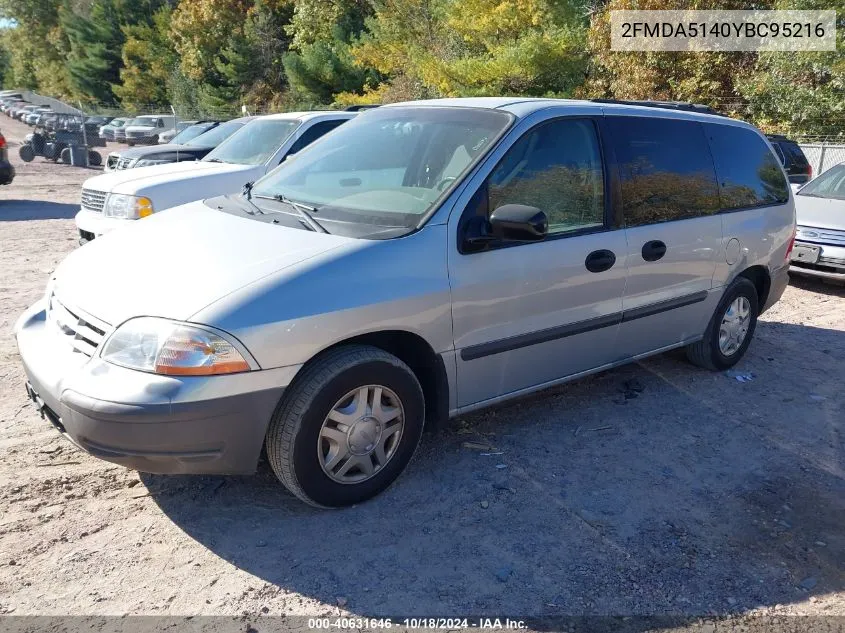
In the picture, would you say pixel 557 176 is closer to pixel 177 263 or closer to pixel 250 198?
pixel 250 198

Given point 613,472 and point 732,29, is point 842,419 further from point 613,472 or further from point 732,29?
point 732,29

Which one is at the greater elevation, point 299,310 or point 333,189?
point 333,189

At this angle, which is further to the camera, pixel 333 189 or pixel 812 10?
pixel 812 10

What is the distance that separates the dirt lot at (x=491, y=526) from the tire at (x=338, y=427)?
0.49 feet

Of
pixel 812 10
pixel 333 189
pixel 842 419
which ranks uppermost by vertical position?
pixel 812 10

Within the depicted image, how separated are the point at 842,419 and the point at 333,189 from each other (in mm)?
3642

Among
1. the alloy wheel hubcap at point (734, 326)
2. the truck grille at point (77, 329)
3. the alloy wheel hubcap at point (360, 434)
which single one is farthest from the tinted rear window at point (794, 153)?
the truck grille at point (77, 329)

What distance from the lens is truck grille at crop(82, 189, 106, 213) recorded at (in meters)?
7.79

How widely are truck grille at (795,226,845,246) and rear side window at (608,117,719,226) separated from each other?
13.4ft

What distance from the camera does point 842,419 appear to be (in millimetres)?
4824

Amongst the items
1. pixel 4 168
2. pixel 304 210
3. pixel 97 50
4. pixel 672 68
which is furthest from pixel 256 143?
pixel 97 50

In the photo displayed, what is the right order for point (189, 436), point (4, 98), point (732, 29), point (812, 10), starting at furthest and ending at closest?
1. point (4, 98)
2. point (732, 29)
3. point (812, 10)
4. point (189, 436)

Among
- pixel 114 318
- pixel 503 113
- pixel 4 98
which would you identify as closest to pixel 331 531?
pixel 114 318

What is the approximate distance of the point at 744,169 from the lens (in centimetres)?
537
